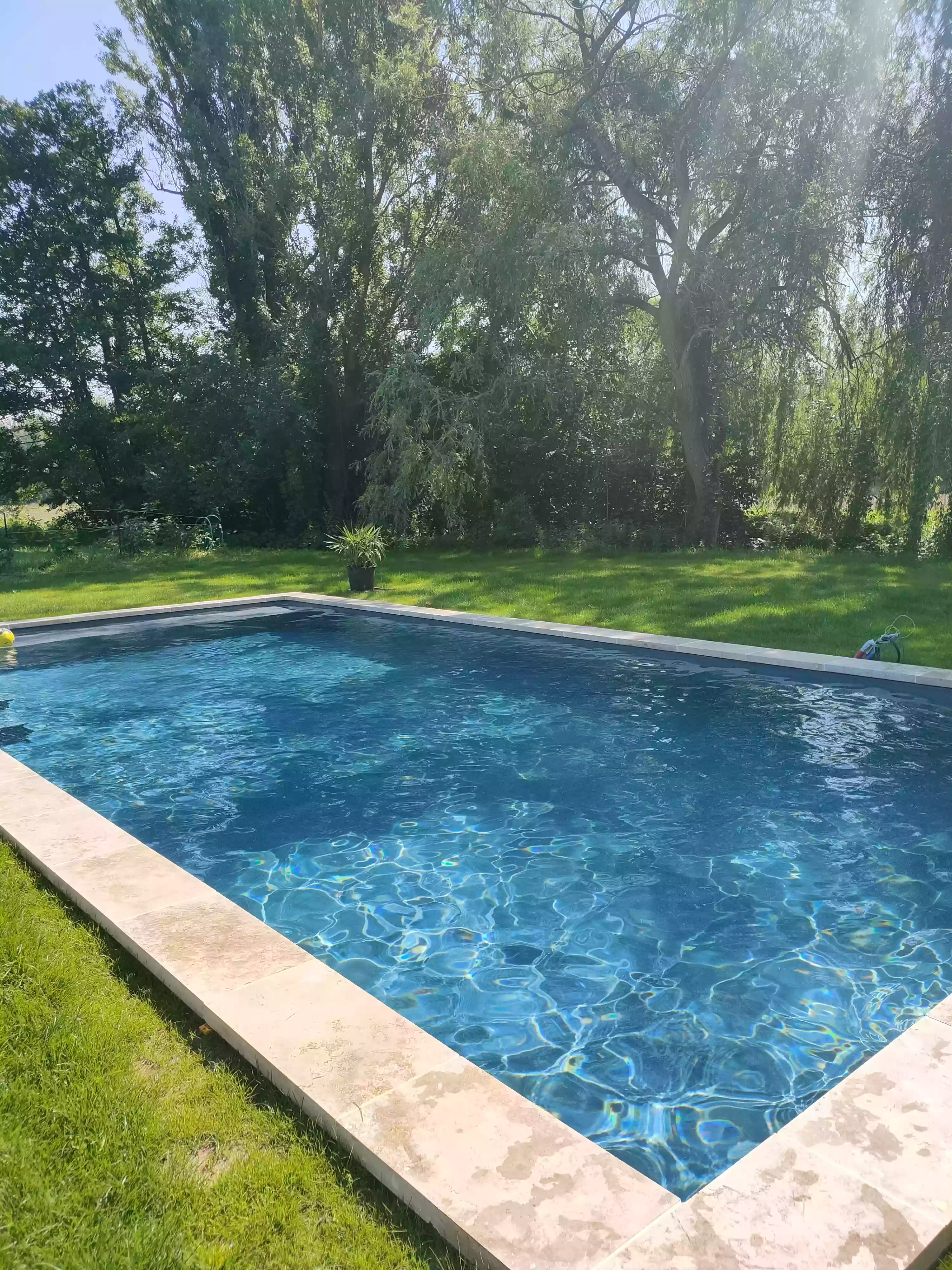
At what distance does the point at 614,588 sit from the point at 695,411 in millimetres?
6665

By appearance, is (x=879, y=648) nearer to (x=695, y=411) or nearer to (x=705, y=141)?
(x=695, y=411)

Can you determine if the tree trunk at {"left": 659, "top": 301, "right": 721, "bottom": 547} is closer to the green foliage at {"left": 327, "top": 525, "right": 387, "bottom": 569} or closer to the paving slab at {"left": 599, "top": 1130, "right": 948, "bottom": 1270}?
the green foliage at {"left": 327, "top": 525, "right": 387, "bottom": 569}

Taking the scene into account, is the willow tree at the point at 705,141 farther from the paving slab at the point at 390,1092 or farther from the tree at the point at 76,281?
the paving slab at the point at 390,1092

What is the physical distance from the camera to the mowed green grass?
6.14 feet

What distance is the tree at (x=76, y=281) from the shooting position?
2139 cm

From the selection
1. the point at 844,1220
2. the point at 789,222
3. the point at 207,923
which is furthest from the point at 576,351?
the point at 844,1220

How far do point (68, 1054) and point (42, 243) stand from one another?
77.9ft

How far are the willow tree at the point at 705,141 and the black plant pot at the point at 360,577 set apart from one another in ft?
25.5

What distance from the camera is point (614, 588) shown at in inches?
489

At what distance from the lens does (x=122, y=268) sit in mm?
23609

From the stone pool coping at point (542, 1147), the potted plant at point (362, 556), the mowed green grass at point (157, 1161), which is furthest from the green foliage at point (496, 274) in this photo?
the mowed green grass at point (157, 1161)

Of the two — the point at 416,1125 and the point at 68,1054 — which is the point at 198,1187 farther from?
the point at 68,1054

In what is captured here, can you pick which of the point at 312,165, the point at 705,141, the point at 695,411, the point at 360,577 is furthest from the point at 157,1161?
the point at 312,165

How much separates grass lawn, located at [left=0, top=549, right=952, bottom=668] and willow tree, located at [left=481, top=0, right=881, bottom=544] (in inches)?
160
